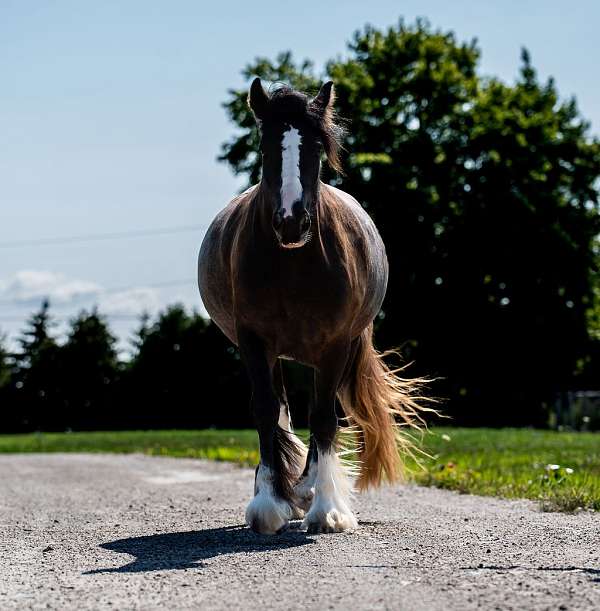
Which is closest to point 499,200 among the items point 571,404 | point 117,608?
point 571,404

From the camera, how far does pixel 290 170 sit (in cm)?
614

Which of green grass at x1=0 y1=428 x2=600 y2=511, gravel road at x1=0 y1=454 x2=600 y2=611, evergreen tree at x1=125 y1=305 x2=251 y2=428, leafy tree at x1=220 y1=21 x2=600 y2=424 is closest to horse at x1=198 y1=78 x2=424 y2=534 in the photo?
gravel road at x1=0 y1=454 x2=600 y2=611

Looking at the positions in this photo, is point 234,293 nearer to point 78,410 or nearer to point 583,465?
point 583,465

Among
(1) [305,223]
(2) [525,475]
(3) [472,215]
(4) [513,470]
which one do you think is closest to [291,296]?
(1) [305,223]

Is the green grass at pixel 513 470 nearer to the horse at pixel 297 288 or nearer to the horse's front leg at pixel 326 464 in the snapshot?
the horse's front leg at pixel 326 464

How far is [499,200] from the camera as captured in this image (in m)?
35.8

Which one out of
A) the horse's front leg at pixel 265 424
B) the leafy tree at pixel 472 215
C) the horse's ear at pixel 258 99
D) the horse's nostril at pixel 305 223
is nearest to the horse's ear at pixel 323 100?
the horse's ear at pixel 258 99

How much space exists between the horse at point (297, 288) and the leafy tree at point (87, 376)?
150 feet

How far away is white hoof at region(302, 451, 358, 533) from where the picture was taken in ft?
22.1

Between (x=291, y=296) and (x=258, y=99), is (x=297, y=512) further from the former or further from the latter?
(x=258, y=99)

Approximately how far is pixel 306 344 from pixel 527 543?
1917 mm

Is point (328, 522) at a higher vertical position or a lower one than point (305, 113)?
lower

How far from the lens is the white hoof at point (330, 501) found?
673cm

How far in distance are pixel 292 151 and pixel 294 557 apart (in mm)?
2314
